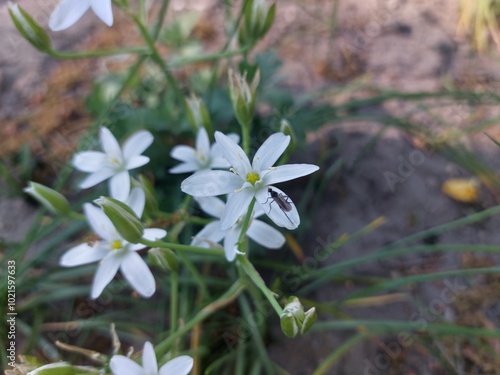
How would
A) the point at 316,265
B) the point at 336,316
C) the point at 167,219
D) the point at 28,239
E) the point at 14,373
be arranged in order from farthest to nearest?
the point at 316,265
the point at 336,316
the point at 28,239
the point at 167,219
the point at 14,373

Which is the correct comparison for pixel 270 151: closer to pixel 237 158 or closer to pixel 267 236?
pixel 237 158

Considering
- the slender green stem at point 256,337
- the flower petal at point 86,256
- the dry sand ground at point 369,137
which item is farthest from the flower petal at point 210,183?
the dry sand ground at point 369,137

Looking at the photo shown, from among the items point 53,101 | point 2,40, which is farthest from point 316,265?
point 2,40

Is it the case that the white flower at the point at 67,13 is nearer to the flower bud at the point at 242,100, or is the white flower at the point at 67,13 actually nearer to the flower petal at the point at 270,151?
the flower bud at the point at 242,100

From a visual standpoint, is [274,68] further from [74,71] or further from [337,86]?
[74,71]

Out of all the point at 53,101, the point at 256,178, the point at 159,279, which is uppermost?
the point at 256,178

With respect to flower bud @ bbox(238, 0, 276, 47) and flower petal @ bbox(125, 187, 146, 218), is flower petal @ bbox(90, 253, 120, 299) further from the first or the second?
flower bud @ bbox(238, 0, 276, 47)

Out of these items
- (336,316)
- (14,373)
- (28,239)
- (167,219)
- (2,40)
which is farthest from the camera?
(2,40)
